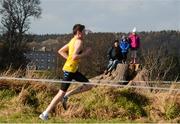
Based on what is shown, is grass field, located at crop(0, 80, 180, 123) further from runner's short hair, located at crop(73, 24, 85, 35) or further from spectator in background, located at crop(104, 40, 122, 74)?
spectator in background, located at crop(104, 40, 122, 74)

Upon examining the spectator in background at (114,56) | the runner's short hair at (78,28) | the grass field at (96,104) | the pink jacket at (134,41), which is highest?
the runner's short hair at (78,28)

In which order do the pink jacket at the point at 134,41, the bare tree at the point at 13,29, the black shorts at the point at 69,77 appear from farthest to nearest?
1. the bare tree at the point at 13,29
2. the pink jacket at the point at 134,41
3. the black shorts at the point at 69,77

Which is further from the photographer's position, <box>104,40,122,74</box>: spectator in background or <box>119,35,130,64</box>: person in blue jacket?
<box>119,35,130,64</box>: person in blue jacket

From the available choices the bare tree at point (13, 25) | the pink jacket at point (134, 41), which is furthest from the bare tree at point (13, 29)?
the pink jacket at point (134, 41)

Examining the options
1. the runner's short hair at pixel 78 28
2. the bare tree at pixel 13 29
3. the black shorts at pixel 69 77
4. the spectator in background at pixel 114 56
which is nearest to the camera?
the black shorts at pixel 69 77

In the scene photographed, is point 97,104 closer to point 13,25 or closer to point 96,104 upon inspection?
point 96,104

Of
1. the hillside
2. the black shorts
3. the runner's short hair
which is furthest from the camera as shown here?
the hillside

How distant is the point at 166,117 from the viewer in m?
13.7

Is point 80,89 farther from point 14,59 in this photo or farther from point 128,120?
point 14,59

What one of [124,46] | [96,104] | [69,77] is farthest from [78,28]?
[124,46]

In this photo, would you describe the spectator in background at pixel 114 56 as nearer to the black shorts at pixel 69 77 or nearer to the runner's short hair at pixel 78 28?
the black shorts at pixel 69 77

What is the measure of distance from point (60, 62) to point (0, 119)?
44.7 meters

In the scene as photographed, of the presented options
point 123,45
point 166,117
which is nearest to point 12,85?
point 166,117

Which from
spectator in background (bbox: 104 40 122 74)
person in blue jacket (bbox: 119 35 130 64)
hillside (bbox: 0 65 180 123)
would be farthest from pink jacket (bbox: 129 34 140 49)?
hillside (bbox: 0 65 180 123)
